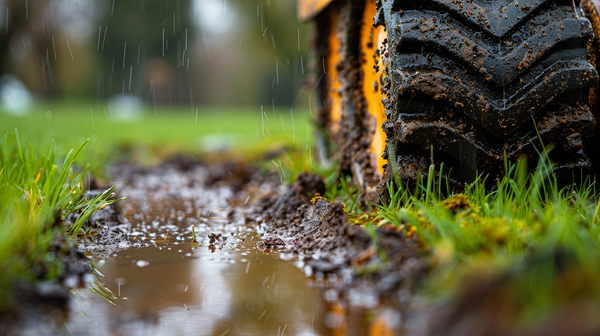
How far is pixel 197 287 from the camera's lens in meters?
1.57

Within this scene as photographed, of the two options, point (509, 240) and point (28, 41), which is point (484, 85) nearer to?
point (509, 240)

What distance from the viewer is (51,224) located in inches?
72.2

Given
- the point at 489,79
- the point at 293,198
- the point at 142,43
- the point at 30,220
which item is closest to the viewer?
the point at 30,220

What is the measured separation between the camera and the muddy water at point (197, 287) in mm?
1285

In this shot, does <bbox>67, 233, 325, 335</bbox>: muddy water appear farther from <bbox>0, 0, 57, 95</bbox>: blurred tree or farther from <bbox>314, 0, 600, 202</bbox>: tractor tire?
<bbox>0, 0, 57, 95</bbox>: blurred tree

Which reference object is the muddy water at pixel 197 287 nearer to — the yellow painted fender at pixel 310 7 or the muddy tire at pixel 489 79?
the muddy tire at pixel 489 79

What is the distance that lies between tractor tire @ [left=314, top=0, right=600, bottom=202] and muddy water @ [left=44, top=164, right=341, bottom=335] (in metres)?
0.72

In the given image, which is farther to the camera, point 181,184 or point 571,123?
point 181,184

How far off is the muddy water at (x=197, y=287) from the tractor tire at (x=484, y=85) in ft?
2.38

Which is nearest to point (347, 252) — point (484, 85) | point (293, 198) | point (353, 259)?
point (353, 259)

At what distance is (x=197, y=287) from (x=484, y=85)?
1274 millimetres

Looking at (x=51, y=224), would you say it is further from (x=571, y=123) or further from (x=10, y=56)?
(x=10, y=56)

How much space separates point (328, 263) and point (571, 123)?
1109 millimetres

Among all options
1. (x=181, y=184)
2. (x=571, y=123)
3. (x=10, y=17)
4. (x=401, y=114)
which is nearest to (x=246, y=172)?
(x=181, y=184)
